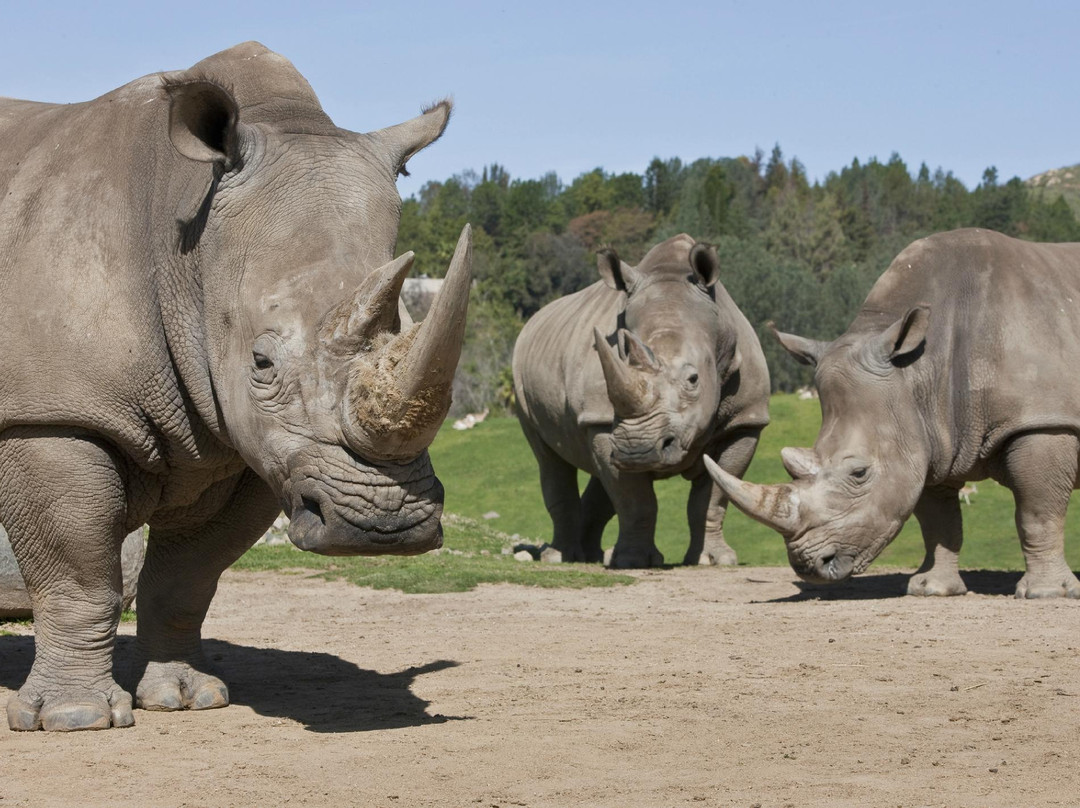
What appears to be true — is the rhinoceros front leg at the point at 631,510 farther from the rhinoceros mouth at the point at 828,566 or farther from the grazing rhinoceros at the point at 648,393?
the rhinoceros mouth at the point at 828,566

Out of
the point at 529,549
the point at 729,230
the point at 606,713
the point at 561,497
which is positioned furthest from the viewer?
the point at 729,230

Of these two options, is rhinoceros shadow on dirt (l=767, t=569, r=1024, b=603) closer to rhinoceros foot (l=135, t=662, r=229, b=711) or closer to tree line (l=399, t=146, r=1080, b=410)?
rhinoceros foot (l=135, t=662, r=229, b=711)

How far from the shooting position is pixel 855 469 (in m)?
9.13

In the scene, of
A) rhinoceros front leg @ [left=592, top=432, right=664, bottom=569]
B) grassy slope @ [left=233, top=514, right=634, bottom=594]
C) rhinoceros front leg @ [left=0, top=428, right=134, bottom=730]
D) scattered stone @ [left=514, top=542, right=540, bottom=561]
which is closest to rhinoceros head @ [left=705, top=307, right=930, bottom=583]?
grassy slope @ [left=233, top=514, right=634, bottom=594]

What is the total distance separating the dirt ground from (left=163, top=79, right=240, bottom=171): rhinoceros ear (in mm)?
2008

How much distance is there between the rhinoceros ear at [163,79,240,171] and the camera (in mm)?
5293

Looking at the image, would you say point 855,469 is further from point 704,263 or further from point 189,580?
point 189,580

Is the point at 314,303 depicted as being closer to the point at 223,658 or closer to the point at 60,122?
the point at 60,122

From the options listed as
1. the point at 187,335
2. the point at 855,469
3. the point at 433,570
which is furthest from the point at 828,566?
the point at 187,335

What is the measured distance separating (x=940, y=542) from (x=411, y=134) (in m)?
5.29

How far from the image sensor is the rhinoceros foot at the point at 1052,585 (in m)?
9.38

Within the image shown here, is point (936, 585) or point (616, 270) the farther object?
point (616, 270)

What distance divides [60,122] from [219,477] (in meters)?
1.51

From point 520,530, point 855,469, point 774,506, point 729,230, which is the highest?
point 729,230
